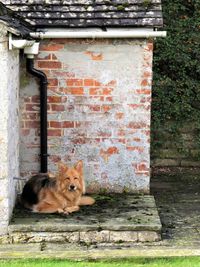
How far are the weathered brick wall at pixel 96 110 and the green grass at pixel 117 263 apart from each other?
2.62 m

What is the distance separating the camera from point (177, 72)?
12.6 meters

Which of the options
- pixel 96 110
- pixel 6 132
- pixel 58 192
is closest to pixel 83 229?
pixel 58 192

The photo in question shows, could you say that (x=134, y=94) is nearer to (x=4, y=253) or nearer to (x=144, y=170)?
(x=144, y=170)

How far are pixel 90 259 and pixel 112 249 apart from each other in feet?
1.73

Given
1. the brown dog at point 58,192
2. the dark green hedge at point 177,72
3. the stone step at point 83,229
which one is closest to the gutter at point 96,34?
the brown dog at point 58,192

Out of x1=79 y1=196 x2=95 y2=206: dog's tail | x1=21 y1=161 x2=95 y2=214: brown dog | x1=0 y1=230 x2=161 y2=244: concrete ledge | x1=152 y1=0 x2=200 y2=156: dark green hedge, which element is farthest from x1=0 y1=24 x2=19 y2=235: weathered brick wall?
x1=152 y1=0 x2=200 y2=156: dark green hedge

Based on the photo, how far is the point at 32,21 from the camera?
31.6ft

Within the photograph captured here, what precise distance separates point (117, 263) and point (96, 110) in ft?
10.3

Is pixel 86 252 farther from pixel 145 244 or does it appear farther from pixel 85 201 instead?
pixel 85 201

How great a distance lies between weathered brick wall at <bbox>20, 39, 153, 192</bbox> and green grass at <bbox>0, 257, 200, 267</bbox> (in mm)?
2622

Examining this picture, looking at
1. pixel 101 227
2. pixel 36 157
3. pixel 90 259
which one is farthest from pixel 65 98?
pixel 90 259

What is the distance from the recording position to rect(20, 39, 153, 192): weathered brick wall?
9859mm

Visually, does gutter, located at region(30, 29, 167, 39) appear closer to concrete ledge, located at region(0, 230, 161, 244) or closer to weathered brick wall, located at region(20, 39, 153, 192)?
weathered brick wall, located at region(20, 39, 153, 192)

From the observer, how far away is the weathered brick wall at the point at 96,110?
388 inches
